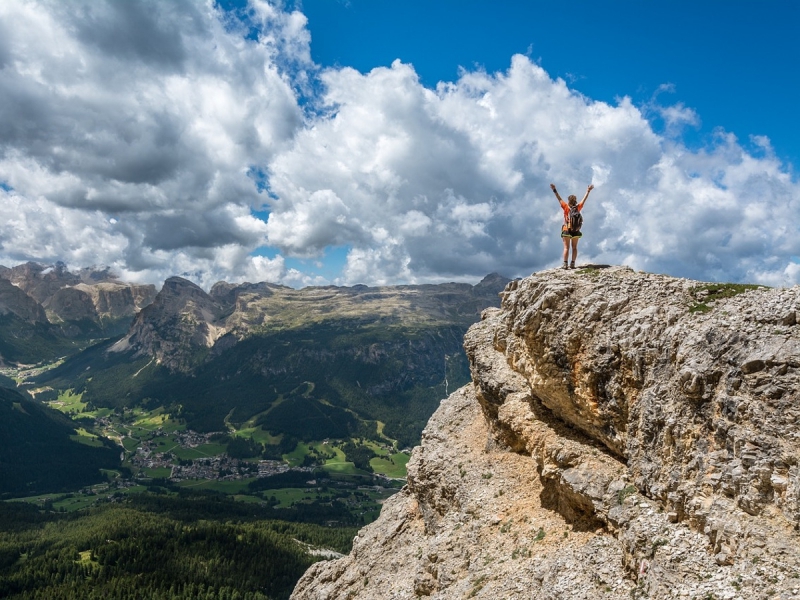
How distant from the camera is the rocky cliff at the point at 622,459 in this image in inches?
730

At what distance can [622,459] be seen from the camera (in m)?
28.0

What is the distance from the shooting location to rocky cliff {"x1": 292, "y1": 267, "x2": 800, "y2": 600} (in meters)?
18.6

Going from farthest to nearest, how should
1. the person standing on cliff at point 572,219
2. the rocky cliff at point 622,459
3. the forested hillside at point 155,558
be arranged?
1. the forested hillside at point 155,558
2. the person standing on cliff at point 572,219
3. the rocky cliff at point 622,459

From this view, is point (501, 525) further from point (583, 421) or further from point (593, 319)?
point (593, 319)

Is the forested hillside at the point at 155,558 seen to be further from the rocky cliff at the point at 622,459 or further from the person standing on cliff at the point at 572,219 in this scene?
the person standing on cliff at the point at 572,219

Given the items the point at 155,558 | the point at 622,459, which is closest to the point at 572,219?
the point at 622,459

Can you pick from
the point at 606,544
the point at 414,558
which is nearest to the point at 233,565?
the point at 414,558

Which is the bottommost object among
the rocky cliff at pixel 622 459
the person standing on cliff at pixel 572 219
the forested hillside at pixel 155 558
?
the forested hillside at pixel 155 558

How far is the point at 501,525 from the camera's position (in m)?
32.5

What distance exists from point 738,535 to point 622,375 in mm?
9776

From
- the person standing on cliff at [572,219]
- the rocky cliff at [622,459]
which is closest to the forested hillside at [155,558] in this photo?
the rocky cliff at [622,459]

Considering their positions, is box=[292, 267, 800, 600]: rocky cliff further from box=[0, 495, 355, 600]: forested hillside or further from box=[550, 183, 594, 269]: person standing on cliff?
box=[0, 495, 355, 600]: forested hillside

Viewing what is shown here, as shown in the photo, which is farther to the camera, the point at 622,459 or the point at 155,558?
the point at 155,558

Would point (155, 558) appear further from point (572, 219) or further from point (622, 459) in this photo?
point (572, 219)
